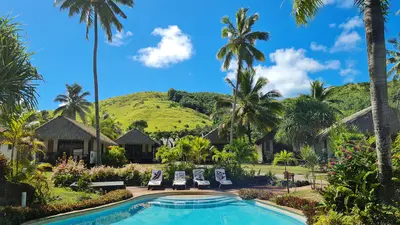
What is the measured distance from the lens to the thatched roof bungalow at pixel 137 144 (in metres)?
34.3

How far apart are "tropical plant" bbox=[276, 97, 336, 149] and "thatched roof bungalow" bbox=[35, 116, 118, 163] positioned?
1763 cm

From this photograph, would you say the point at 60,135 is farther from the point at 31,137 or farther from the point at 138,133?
the point at 31,137

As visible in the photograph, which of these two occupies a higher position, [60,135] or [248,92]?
[248,92]

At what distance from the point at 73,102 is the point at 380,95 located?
4074 centimetres

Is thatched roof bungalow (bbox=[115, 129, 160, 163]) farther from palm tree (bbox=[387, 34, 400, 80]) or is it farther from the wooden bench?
palm tree (bbox=[387, 34, 400, 80])

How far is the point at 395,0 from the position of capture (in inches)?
266

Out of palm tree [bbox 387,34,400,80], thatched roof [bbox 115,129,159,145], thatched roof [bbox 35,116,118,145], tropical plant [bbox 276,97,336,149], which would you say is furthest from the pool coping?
palm tree [bbox 387,34,400,80]

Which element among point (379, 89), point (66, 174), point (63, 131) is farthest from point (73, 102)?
point (379, 89)

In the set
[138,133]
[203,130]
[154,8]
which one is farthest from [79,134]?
[203,130]

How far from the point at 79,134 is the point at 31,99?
16.1 m

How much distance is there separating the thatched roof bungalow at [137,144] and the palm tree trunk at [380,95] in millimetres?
29936

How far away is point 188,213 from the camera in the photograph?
1056 centimetres

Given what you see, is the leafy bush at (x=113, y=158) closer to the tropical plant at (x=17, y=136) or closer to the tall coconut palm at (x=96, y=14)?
the tall coconut palm at (x=96, y=14)

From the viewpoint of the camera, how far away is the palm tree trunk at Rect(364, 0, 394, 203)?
5719mm
